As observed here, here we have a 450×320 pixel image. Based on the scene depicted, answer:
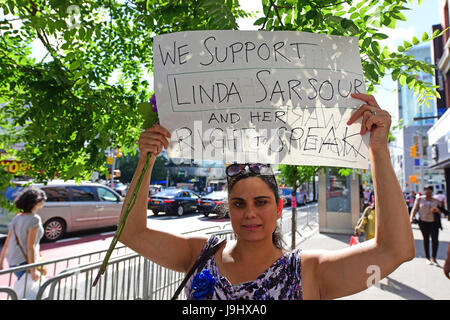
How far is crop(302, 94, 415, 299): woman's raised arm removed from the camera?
1.25 m

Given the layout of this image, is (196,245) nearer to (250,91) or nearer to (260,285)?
(260,285)

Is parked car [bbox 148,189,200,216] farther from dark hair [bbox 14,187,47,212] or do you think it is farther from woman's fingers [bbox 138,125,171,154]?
woman's fingers [bbox 138,125,171,154]

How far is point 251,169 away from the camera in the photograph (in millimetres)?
1581

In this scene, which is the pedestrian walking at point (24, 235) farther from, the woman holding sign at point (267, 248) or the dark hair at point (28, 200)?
the woman holding sign at point (267, 248)

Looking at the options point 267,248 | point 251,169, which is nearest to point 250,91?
point 251,169

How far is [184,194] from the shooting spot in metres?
20.7

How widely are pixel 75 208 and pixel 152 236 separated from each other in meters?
11.0

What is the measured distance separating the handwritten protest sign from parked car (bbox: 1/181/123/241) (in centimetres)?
1018

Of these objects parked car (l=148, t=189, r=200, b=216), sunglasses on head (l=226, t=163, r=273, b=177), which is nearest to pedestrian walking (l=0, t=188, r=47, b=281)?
sunglasses on head (l=226, t=163, r=273, b=177)

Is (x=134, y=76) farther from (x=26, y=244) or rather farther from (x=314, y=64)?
(x=314, y=64)

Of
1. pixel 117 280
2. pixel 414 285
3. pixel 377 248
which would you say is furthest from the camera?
pixel 414 285

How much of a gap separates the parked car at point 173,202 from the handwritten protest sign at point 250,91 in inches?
716

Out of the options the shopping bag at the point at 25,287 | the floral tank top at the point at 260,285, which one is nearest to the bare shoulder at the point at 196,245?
the floral tank top at the point at 260,285
